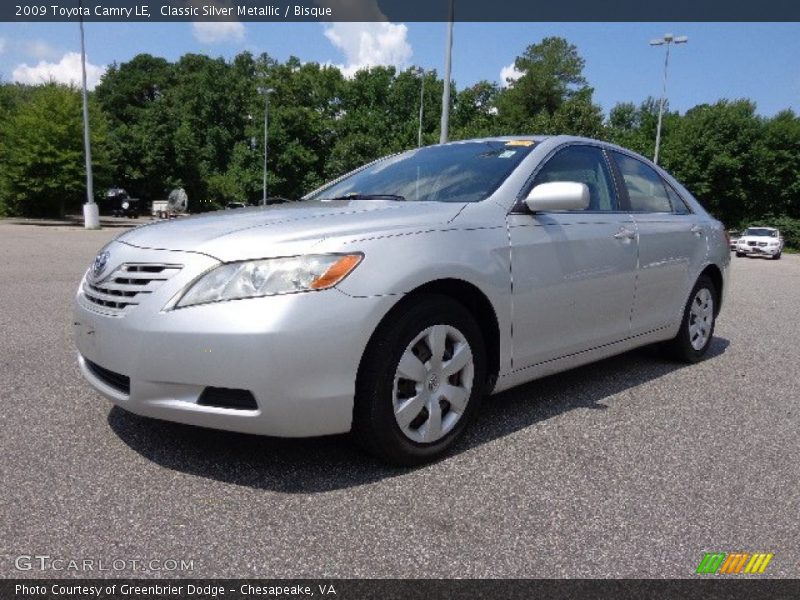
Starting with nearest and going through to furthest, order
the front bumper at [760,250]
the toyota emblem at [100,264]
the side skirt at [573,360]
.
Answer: the toyota emblem at [100,264]
the side skirt at [573,360]
the front bumper at [760,250]

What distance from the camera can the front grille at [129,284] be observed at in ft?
8.36

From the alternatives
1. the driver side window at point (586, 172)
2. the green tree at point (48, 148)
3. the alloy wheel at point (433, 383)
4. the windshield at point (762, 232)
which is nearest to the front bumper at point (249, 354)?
the alloy wheel at point (433, 383)

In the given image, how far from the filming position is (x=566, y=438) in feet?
10.6

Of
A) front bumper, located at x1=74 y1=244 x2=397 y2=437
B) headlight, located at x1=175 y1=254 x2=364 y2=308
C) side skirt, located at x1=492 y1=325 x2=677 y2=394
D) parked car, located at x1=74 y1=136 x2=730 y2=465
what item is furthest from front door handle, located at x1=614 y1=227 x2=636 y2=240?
headlight, located at x1=175 y1=254 x2=364 y2=308

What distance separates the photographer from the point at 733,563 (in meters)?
2.15

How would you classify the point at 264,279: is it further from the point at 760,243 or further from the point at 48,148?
the point at 760,243

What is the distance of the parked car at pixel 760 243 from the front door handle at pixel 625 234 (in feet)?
87.1

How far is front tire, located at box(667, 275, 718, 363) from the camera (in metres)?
4.75

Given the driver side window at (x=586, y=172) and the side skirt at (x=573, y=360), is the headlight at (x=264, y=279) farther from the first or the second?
the driver side window at (x=586, y=172)

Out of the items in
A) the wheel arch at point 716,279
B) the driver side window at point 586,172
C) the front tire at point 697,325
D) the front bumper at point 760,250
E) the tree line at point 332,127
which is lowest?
the front bumper at point 760,250

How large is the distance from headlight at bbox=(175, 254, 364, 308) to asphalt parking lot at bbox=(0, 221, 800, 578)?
0.79 metres

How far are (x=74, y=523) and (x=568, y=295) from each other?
247 cm

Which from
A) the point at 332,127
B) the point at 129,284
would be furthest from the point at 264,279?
the point at 332,127

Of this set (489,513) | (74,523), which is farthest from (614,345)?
(74,523)
